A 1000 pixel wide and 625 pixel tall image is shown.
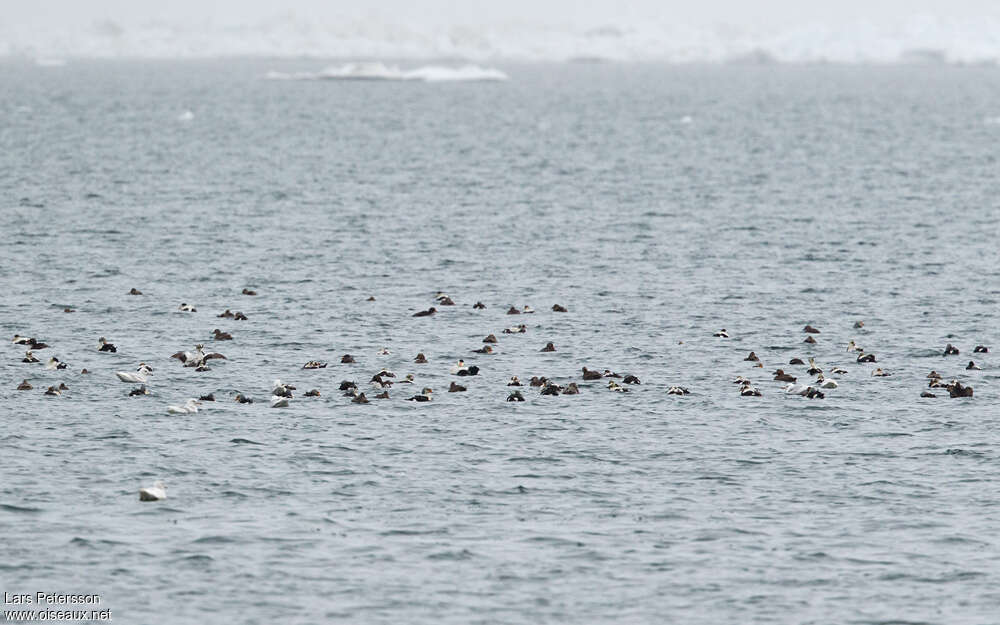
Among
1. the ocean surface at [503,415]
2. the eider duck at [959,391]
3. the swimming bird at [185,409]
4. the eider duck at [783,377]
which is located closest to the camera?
the ocean surface at [503,415]

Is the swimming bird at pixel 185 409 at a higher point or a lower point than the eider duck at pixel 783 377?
lower

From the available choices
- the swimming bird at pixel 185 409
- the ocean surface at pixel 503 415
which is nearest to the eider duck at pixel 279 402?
the ocean surface at pixel 503 415

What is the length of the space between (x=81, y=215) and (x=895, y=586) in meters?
55.6

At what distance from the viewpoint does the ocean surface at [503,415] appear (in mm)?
27406

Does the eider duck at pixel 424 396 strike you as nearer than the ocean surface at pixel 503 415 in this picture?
No

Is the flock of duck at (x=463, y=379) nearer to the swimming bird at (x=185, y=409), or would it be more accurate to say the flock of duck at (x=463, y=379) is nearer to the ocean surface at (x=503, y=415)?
the swimming bird at (x=185, y=409)

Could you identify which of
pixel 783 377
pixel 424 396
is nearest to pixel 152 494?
pixel 424 396

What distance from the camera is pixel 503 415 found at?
38188mm

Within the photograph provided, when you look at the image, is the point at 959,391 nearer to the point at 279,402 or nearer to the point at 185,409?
the point at 279,402

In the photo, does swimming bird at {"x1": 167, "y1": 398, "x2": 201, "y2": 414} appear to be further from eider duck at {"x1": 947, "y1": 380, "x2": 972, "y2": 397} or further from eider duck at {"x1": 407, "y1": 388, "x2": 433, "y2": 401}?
eider duck at {"x1": 947, "y1": 380, "x2": 972, "y2": 397}

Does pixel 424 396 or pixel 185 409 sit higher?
pixel 424 396

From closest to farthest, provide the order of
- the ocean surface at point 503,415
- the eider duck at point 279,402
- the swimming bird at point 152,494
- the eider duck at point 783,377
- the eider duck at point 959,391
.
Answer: the ocean surface at point 503,415 → the swimming bird at point 152,494 → the eider duck at point 279,402 → the eider duck at point 959,391 → the eider duck at point 783,377

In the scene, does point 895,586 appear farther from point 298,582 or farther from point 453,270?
point 453,270

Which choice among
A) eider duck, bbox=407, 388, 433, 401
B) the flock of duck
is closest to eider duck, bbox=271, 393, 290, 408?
the flock of duck
